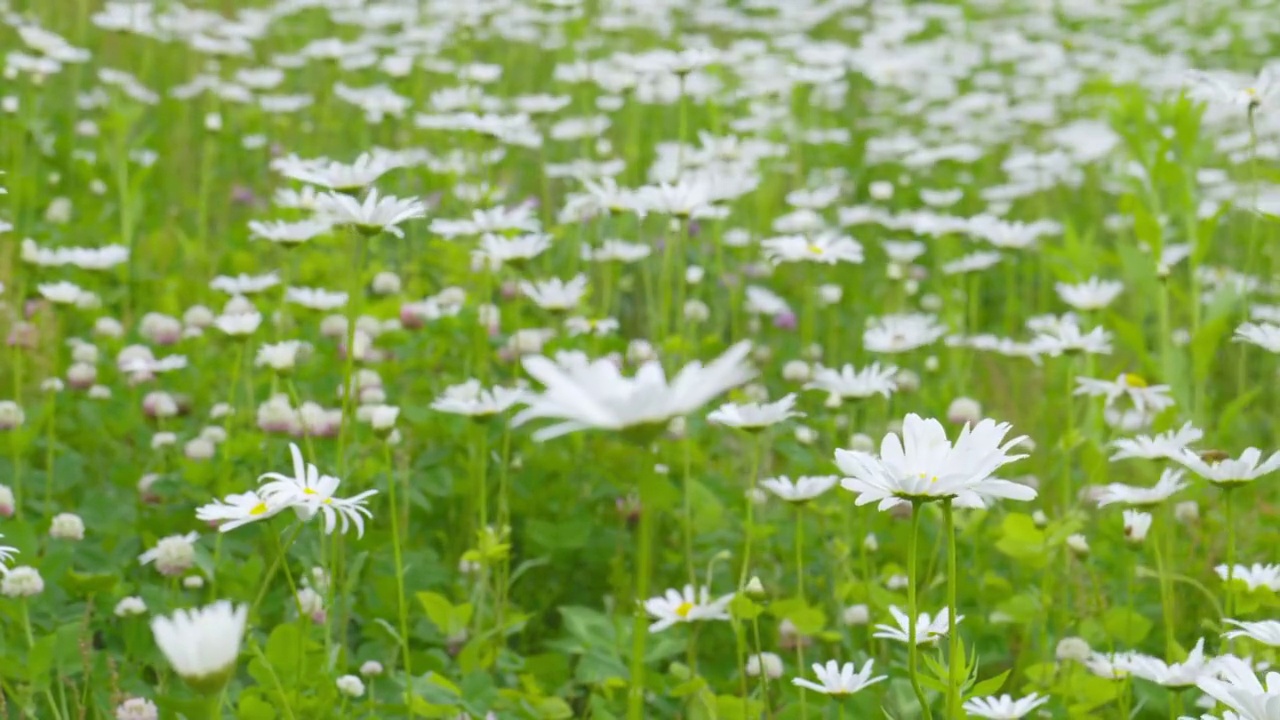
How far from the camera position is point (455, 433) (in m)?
2.46

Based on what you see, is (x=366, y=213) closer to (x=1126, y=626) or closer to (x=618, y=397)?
(x=618, y=397)

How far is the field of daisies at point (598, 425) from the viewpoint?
1.65m

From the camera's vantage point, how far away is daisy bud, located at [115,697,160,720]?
1661mm

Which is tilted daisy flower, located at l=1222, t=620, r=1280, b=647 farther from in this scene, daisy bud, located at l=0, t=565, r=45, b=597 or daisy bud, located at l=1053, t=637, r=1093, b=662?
daisy bud, located at l=0, t=565, r=45, b=597

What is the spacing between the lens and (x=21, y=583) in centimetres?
172

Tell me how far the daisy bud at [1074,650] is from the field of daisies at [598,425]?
0.05 m

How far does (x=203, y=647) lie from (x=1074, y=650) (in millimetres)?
1268

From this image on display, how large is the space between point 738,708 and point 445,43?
13.3 feet

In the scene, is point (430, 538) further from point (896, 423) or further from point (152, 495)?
point (896, 423)

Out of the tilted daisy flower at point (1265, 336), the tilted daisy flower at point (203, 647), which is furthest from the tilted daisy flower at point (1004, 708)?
the tilted daisy flower at point (203, 647)

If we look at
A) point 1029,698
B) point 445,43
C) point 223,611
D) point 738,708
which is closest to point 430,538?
point 738,708

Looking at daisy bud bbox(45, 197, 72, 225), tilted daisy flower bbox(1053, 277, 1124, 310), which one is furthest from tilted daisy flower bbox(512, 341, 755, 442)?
daisy bud bbox(45, 197, 72, 225)

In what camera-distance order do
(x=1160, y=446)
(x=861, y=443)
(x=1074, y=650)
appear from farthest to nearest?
(x=861, y=443), (x=1074, y=650), (x=1160, y=446)

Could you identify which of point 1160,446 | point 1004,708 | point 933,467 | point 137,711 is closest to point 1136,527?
point 1160,446
